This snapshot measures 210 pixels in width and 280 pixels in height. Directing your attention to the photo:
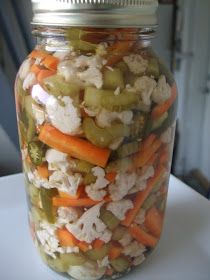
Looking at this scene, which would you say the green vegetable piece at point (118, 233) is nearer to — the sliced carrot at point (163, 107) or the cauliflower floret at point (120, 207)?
the cauliflower floret at point (120, 207)

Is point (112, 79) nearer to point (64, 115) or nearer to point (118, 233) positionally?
point (64, 115)

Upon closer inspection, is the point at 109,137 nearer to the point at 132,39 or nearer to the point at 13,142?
the point at 132,39

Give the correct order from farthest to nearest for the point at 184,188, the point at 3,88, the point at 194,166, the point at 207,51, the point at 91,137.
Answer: the point at 194,166
the point at 207,51
the point at 3,88
the point at 184,188
the point at 91,137

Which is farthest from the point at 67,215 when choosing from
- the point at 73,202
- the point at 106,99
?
the point at 106,99

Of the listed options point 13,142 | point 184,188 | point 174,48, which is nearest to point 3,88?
point 13,142

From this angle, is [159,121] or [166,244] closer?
[159,121]

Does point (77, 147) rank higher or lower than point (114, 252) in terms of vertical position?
higher
